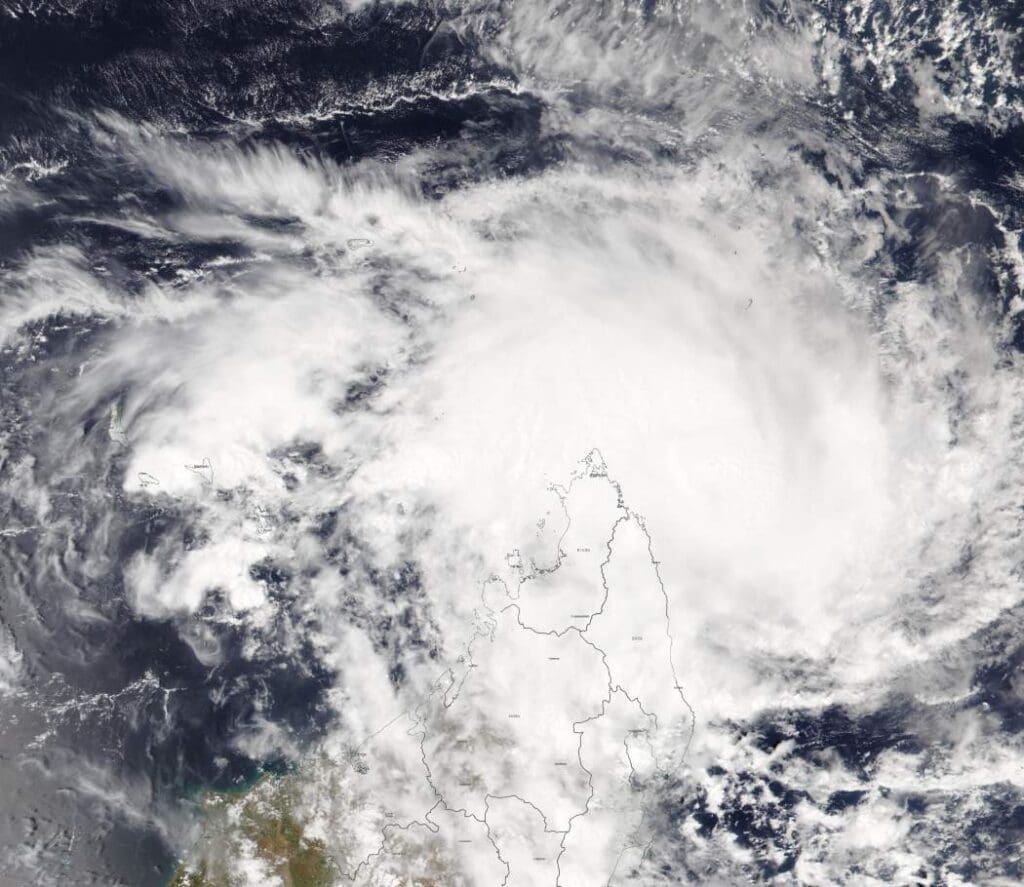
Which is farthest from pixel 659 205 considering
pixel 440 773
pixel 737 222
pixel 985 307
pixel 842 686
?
pixel 440 773

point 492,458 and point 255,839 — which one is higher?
point 492,458

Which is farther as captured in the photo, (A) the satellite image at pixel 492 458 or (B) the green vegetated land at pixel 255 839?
(B) the green vegetated land at pixel 255 839

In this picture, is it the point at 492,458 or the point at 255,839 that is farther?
the point at 255,839

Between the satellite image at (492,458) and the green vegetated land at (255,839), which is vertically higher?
→ the satellite image at (492,458)

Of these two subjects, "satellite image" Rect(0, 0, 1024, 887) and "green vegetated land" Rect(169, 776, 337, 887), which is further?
"green vegetated land" Rect(169, 776, 337, 887)
